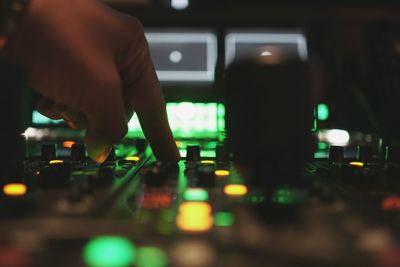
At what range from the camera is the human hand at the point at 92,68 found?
74 cm

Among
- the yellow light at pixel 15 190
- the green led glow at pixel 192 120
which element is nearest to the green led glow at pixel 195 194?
the yellow light at pixel 15 190

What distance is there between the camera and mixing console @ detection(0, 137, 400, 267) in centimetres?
36

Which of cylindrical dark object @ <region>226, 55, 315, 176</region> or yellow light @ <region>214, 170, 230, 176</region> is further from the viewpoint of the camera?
yellow light @ <region>214, 170, 230, 176</region>

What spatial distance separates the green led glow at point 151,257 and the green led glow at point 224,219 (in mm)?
79

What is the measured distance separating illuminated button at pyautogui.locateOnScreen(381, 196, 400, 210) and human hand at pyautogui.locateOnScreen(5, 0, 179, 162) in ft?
1.57

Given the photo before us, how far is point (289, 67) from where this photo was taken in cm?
45

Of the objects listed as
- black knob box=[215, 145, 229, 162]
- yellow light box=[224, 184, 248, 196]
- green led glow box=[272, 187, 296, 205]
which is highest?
black knob box=[215, 145, 229, 162]

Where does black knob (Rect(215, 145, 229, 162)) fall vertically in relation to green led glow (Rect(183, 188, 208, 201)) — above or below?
above

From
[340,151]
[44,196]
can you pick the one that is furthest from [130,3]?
[44,196]

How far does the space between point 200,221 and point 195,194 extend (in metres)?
0.12

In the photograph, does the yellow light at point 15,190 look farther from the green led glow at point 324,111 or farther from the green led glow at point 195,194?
the green led glow at point 324,111

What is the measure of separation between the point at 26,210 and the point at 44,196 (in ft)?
0.25

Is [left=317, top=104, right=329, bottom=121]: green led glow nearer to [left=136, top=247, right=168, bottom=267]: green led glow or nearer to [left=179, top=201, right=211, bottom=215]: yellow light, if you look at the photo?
[left=179, top=201, right=211, bottom=215]: yellow light

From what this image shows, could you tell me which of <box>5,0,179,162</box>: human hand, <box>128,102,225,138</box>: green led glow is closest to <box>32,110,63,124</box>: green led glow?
<box>128,102,225,138</box>: green led glow
